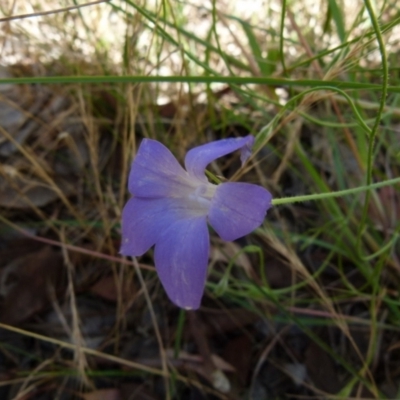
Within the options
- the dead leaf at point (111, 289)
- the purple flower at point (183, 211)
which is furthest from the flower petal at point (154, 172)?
the dead leaf at point (111, 289)

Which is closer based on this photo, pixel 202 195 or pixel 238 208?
pixel 238 208

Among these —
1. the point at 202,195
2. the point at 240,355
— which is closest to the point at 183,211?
the point at 202,195

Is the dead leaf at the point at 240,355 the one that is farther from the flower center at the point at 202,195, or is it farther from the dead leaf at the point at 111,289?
the flower center at the point at 202,195

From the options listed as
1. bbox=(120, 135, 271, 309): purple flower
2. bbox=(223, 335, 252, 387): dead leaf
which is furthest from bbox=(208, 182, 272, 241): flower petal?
bbox=(223, 335, 252, 387): dead leaf

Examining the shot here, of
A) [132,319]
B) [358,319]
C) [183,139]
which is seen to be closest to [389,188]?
[358,319]

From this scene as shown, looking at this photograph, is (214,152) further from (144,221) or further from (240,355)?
(240,355)

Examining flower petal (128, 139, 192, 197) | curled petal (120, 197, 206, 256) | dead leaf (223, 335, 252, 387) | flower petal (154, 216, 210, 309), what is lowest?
dead leaf (223, 335, 252, 387)

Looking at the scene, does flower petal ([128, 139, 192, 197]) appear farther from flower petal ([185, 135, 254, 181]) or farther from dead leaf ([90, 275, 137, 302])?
dead leaf ([90, 275, 137, 302])

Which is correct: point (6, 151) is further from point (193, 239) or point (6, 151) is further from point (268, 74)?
point (193, 239)
